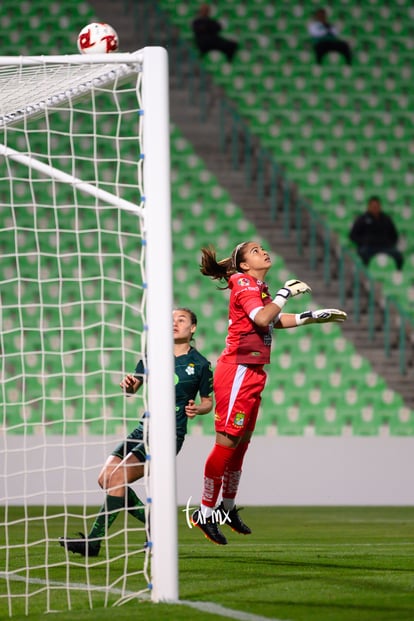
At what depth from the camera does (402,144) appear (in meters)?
16.4

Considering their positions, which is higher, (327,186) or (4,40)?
(4,40)

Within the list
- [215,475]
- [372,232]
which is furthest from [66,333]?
[215,475]

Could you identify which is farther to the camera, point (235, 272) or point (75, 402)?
point (75, 402)

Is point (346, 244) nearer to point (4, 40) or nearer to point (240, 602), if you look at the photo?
point (4, 40)

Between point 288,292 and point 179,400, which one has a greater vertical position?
point 288,292

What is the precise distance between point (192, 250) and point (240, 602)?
10.1m

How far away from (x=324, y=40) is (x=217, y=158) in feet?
8.35

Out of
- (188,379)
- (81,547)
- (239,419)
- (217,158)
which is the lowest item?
(81,547)

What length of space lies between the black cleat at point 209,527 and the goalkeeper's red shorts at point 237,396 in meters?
0.53

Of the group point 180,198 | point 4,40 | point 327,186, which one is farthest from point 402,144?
point 4,40

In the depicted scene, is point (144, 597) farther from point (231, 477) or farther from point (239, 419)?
point (231, 477)

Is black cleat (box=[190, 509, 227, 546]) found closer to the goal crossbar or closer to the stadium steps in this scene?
the goal crossbar

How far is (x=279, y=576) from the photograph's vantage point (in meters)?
5.68

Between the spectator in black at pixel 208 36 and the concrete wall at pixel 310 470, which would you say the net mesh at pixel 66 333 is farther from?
the spectator in black at pixel 208 36
